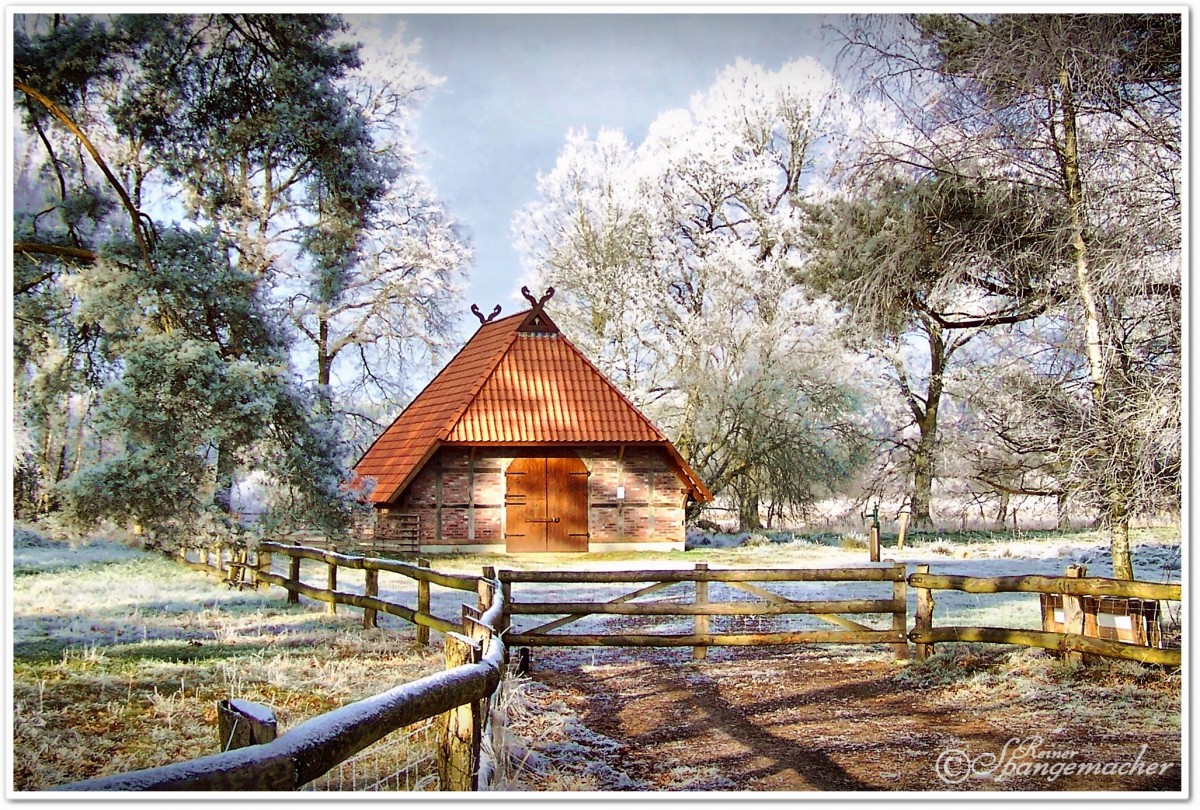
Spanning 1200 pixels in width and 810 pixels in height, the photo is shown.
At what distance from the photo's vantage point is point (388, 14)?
4.97m

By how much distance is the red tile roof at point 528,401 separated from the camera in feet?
34.0

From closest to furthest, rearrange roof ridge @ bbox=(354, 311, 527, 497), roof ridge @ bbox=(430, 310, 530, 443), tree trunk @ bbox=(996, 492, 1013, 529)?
tree trunk @ bbox=(996, 492, 1013, 529), roof ridge @ bbox=(354, 311, 527, 497), roof ridge @ bbox=(430, 310, 530, 443)

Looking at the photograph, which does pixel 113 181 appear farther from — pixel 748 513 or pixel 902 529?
pixel 748 513

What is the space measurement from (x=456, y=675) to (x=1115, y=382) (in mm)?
4224

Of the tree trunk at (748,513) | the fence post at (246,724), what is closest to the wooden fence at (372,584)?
the fence post at (246,724)

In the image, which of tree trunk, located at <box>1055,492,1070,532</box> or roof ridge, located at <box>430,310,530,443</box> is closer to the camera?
tree trunk, located at <box>1055,492,1070,532</box>

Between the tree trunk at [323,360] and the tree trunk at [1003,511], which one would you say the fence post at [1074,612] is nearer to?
the tree trunk at [1003,511]

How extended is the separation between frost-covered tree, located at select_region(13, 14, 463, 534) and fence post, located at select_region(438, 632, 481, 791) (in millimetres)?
2379

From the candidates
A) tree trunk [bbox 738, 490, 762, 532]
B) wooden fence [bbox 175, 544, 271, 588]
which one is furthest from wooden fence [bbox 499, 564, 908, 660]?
tree trunk [bbox 738, 490, 762, 532]

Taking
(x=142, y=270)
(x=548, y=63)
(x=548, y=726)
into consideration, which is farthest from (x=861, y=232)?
(x=142, y=270)

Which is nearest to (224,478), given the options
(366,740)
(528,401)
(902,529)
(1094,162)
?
(366,740)

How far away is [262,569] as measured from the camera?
6.51 metres

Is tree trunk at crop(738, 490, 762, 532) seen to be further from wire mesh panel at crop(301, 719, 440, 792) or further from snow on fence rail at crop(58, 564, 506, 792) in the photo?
snow on fence rail at crop(58, 564, 506, 792)

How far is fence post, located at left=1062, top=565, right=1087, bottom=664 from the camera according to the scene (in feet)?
16.4
